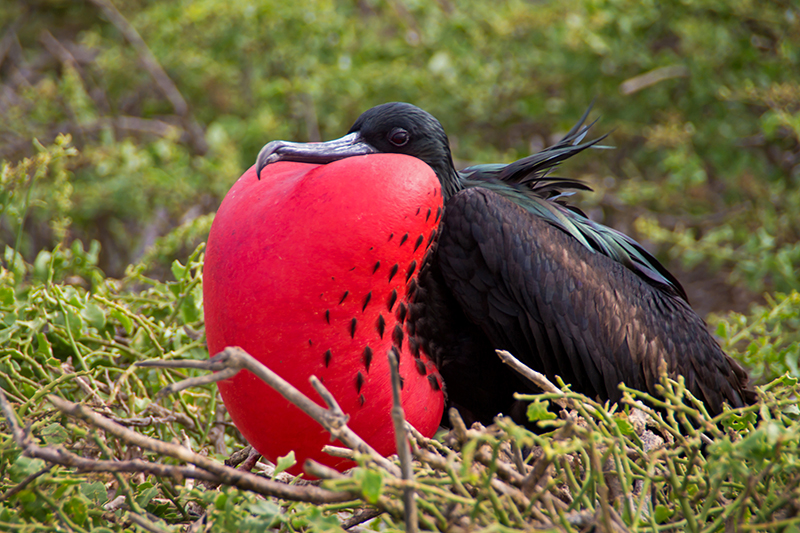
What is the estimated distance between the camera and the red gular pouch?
4.24 feet

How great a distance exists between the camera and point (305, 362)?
1.30 m

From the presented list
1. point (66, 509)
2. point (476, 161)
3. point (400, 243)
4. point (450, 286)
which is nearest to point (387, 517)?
point (66, 509)

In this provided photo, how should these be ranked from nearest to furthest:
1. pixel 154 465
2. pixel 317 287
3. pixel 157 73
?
pixel 154 465, pixel 317 287, pixel 157 73

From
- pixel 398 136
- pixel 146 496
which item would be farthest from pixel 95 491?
pixel 398 136

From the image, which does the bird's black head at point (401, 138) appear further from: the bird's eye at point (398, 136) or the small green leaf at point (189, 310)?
the small green leaf at point (189, 310)

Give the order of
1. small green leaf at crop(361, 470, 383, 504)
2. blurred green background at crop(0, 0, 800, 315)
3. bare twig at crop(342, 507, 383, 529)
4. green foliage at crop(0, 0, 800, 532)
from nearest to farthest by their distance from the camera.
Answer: small green leaf at crop(361, 470, 383, 504) → bare twig at crop(342, 507, 383, 529) → green foliage at crop(0, 0, 800, 532) → blurred green background at crop(0, 0, 800, 315)

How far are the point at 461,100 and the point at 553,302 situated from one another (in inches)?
92.5

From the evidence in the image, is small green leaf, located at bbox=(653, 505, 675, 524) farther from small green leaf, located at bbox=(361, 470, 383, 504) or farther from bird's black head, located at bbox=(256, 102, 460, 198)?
bird's black head, located at bbox=(256, 102, 460, 198)

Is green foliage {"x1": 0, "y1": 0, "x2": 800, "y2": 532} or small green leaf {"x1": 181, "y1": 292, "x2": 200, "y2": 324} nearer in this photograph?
small green leaf {"x1": 181, "y1": 292, "x2": 200, "y2": 324}

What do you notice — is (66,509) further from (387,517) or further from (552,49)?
(552,49)

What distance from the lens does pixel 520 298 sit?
156 centimetres

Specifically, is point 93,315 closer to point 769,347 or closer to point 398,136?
point 398,136

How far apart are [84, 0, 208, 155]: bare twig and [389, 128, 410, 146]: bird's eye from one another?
2.58 m

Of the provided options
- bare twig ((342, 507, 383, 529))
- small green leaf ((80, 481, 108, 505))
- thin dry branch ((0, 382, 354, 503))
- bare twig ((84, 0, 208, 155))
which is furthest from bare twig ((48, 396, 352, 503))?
bare twig ((84, 0, 208, 155))
